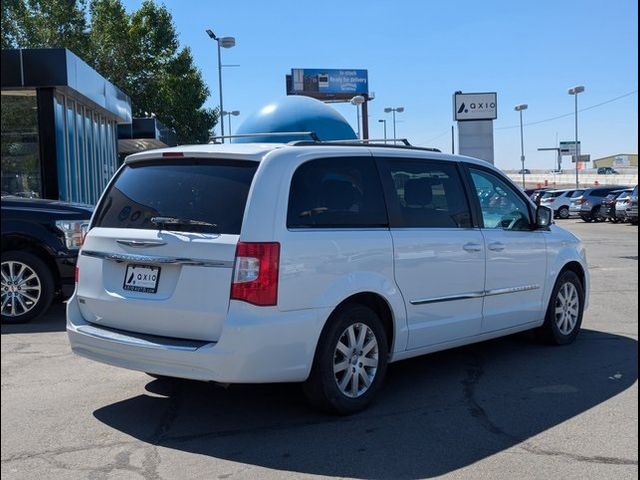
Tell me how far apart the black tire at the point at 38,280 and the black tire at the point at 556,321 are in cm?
542

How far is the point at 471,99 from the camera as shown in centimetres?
2645

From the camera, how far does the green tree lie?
26.4 m

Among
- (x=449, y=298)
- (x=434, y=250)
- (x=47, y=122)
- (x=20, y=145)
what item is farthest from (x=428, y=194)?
(x=20, y=145)

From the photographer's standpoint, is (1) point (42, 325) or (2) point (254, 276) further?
(1) point (42, 325)

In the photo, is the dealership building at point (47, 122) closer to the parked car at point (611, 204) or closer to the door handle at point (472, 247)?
the door handle at point (472, 247)

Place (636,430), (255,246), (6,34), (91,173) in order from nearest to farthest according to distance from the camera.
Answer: (255,246)
(636,430)
(91,173)
(6,34)

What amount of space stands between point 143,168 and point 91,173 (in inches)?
532

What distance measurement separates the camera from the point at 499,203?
655 cm

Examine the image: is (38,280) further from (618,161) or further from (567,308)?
(618,161)

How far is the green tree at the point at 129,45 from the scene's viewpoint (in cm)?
2638

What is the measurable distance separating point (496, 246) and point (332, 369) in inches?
83.6

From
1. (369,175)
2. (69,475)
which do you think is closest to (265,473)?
(69,475)

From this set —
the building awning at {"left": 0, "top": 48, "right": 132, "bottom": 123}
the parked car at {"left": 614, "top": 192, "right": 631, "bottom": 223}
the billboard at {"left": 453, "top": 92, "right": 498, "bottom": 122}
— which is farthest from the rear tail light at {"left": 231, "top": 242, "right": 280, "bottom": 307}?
the parked car at {"left": 614, "top": 192, "right": 631, "bottom": 223}

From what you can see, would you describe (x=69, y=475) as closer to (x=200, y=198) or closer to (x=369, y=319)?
(x=200, y=198)
